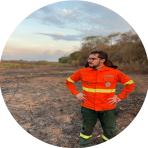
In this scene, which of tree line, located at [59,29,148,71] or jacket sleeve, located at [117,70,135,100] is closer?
jacket sleeve, located at [117,70,135,100]

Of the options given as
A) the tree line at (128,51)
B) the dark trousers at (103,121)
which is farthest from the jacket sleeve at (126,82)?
the tree line at (128,51)

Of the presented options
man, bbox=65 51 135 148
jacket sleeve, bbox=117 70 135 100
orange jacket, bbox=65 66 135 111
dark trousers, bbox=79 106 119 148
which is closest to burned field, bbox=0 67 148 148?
dark trousers, bbox=79 106 119 148

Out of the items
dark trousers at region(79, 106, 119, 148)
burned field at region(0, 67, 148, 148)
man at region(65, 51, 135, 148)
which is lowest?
burned field at region(0, 67, 148, 148)

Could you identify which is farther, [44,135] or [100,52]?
[44,135]

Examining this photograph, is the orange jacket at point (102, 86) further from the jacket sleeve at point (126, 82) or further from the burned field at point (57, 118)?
the burned field at point (57, 118)

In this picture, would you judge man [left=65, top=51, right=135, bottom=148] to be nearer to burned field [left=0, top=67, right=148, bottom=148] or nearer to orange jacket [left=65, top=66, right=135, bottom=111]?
orange jacket [left=65, top=66, right=135, bottom=111]

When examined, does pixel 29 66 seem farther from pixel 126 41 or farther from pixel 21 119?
pixel 21 119

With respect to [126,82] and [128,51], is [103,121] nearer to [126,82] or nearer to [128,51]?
[126,82]

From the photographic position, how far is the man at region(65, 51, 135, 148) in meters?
2.03

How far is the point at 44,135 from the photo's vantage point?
279 centimetres

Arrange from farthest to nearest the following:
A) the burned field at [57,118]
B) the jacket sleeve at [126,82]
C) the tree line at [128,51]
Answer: the tree line at [128,51]
the burned field at [57,118]
the jacket sleeve at [126,82]

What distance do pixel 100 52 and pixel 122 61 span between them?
25.7ft

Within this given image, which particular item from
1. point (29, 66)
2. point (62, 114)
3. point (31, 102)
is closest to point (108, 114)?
point (62, 114)

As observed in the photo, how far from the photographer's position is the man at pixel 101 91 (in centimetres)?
203
